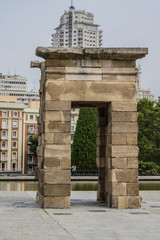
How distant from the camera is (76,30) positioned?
18638 centimetres

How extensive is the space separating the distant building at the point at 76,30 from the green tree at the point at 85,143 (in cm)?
14064

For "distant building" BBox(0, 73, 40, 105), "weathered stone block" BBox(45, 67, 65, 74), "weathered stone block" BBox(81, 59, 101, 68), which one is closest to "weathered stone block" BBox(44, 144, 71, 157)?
"weathered stone block" BBox(45, 67, 65, 74)

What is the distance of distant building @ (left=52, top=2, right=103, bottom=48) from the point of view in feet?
609

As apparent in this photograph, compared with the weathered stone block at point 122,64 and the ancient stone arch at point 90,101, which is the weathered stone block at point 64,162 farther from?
the weathered stone block at point 122,64

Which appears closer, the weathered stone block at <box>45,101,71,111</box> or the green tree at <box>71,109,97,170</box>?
the weathered stone block at <box>45,101,71,111</box>

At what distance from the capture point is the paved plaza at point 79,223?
796cm

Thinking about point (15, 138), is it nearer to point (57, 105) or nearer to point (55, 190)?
point (57, 105)

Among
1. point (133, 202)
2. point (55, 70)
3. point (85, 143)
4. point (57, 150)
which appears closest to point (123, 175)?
point (133, 202)

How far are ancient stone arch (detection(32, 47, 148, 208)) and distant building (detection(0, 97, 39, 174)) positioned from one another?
6502 cm

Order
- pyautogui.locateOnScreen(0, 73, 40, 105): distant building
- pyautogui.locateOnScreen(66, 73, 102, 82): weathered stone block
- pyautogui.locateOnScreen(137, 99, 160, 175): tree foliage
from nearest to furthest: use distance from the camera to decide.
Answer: pyautogui.locateOnScreen(66, 73, 102, 82): weathered stone block → pyautogui.locateOnScreen(137, 99, 160, 175): tree foliage → pyautogui.locateOnScreen(0, 73, 40, 105): distant building

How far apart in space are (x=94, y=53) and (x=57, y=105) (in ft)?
6.92

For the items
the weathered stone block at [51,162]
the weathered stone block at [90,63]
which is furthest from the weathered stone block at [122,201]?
the weathered stone block at [90,63]

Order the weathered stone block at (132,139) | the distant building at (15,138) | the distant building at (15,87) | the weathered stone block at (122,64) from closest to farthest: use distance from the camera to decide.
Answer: the weathered stone block at (132,139)
the weathered stone block at (122,64)
the distant building at (15,138)
the distant building at (15,87)

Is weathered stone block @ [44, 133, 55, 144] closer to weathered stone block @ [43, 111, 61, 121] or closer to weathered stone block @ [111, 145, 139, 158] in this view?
weathered stone block @ [43, 111, 61, 121]
